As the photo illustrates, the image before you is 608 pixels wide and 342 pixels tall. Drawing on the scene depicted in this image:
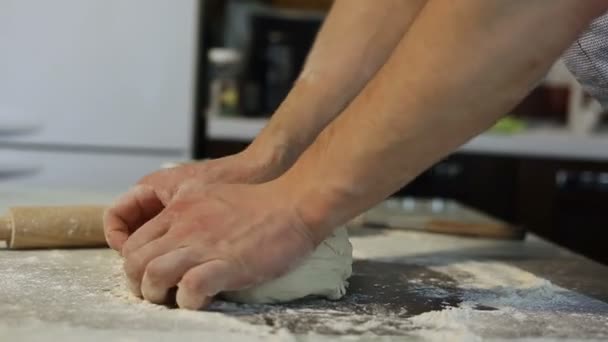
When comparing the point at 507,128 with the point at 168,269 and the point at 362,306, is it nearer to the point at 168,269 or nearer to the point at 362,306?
the point at 362,306

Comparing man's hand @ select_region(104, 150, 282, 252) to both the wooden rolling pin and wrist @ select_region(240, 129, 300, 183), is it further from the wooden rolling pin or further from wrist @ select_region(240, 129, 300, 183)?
the wooden rolling pin

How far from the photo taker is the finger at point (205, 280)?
25.2 inches

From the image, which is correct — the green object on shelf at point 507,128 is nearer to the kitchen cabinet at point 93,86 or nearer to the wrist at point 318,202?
the kitchen cabinet at point 93,86

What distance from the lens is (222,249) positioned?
65 cm

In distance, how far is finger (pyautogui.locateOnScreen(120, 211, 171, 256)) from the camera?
70cm

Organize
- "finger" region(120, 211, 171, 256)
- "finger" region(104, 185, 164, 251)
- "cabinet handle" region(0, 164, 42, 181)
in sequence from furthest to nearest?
"cabinet handle" region(0, 164, 42, 181) → "finger" region(104, 185, 164, 251) → "finger" region(120, 211, 171, 256)

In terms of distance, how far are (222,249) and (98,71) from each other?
4.33 feet

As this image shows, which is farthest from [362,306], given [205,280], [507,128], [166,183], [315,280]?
[507,128]

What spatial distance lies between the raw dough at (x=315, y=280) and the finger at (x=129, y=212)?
0.17 m

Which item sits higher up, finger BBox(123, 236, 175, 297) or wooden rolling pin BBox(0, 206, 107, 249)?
finger BBox(123, 236, 175, 297)

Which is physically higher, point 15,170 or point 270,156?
point 270,156

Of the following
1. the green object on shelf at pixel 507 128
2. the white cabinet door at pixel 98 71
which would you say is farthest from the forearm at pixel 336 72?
the green object on shelf at pixel 507 128

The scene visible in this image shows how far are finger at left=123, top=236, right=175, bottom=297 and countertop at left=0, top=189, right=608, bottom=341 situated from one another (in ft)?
0.06

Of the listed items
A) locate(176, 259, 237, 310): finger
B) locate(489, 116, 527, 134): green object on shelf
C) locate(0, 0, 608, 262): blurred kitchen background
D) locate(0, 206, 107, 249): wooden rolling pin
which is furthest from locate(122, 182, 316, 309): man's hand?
locate(489, 116, 527, 134): green object on shelf
